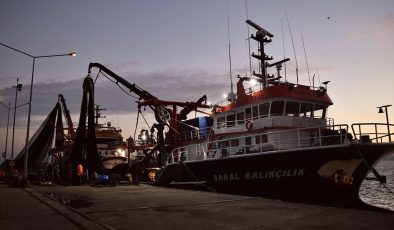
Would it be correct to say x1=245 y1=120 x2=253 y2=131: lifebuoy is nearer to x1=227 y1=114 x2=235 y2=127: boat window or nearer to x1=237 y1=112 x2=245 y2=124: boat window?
x1=237 y1=112 x2=245 y2=124: boat window

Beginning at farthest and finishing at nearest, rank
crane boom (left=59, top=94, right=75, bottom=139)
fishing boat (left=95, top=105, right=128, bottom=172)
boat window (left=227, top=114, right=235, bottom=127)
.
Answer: crane boom (left=59, top=94, right=75, bottom=139) → fishing boat (left=95, top=105, right=128, bottom=172) → boat window (left=227, top=114, right=235, bottom=127)

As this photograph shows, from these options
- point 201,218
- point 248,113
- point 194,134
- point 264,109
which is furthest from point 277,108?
point 201,218

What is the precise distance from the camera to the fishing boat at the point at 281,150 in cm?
1391

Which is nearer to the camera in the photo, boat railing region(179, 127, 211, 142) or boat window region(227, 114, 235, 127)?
boat window region(227, 114, 235, 127)

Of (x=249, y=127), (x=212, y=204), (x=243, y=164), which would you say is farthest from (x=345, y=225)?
(x=249, y=127)

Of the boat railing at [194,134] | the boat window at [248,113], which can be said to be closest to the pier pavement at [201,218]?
the boat window at [248,113]

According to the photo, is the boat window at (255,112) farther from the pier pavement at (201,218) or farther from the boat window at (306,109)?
the pier pavement at (201,218)

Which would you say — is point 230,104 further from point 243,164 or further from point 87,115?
point 87,115

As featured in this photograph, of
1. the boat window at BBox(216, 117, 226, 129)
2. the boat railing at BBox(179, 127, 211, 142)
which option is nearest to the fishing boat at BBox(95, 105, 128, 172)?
the boat railing at BBox(179, 127, 211, 142)

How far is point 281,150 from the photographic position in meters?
14.9

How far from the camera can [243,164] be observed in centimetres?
1617

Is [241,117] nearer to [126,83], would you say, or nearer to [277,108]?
[277,108]

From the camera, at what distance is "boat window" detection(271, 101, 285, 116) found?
18.1 m

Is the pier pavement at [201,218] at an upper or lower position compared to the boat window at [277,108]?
lower
